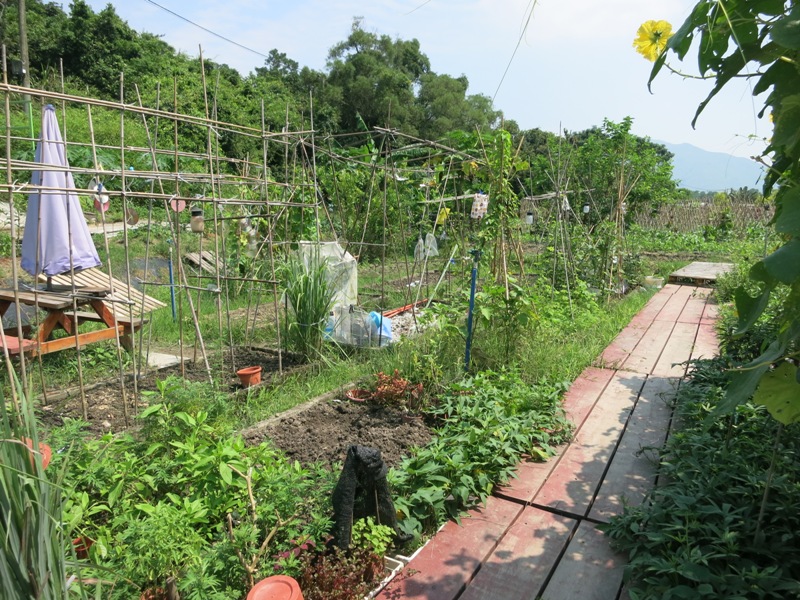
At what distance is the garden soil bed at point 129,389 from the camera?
3.89 meters

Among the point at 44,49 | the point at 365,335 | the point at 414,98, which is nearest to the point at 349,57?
the point at 414,98

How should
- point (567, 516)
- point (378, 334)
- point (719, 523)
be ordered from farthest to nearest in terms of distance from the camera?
point (378, 334) → point (567, 516) → point (719, 523)

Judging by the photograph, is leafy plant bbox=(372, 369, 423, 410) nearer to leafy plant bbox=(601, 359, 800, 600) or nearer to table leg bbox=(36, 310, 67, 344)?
leafy plant bbox=(601, 359, 800, 600)

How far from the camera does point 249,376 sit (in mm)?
4516

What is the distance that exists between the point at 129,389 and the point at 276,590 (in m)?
3.04

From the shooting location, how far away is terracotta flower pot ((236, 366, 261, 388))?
→ 4.51 metres

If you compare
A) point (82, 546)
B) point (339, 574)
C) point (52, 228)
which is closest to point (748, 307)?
point (339, 574)

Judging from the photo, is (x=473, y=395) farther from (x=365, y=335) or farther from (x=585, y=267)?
(x=585, y=267)

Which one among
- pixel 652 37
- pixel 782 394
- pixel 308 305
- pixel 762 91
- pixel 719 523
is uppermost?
pixel 652 37

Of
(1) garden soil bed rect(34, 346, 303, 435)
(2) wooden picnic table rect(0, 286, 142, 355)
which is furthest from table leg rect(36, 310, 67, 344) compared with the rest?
(1) garden soil bed rect(34, 346, 303, 435)

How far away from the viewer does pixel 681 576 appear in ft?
6.87

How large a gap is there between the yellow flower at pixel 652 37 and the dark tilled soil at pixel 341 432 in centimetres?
234

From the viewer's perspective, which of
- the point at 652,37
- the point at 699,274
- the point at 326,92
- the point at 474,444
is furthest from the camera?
the point at 326,92

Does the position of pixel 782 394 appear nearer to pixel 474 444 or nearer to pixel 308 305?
pixel 474 444
